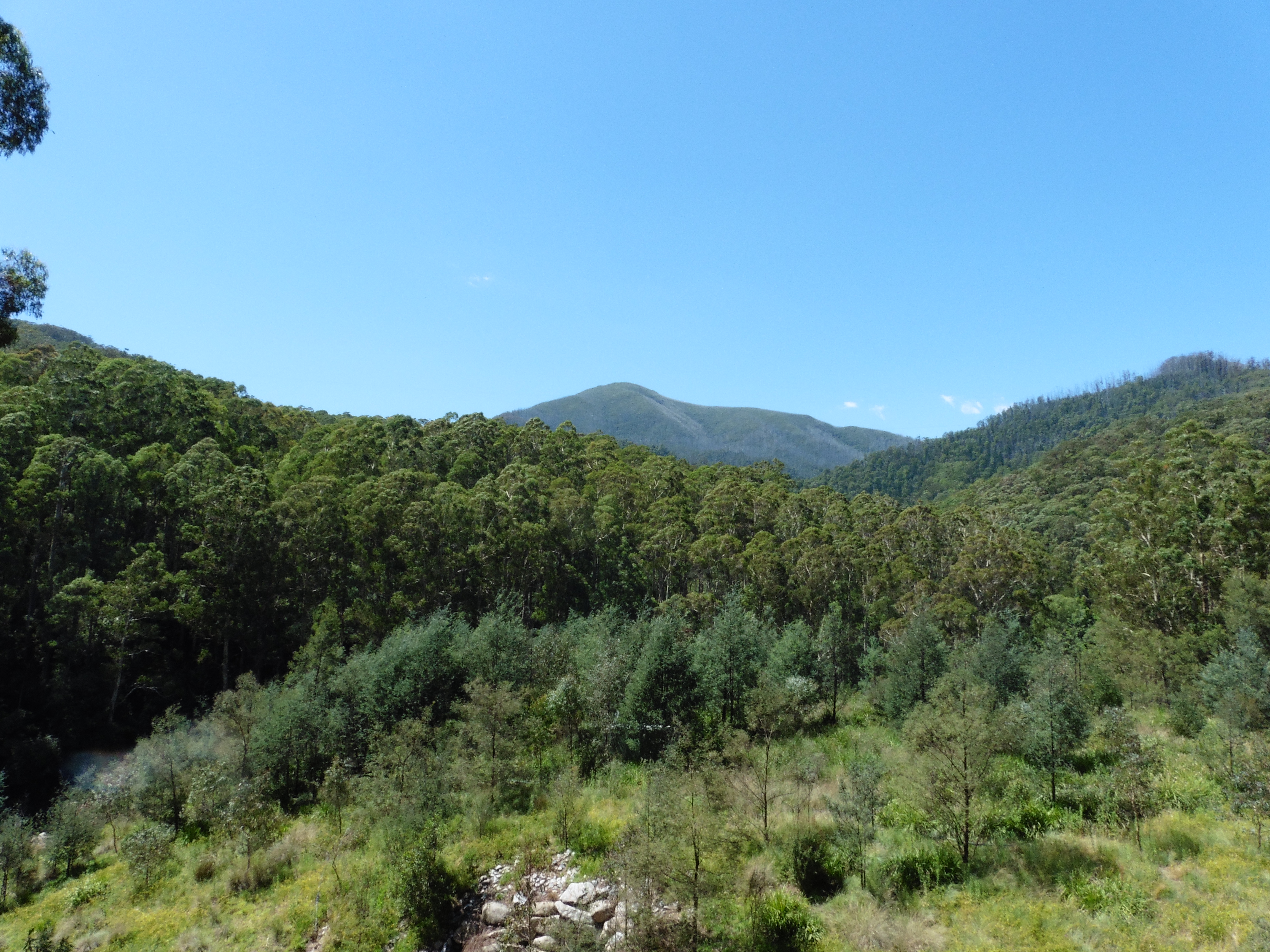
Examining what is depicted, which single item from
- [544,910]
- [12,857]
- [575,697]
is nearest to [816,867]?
[544,910]

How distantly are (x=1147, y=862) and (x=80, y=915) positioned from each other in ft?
91.1

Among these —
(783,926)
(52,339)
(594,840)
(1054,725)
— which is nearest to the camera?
(783,926)

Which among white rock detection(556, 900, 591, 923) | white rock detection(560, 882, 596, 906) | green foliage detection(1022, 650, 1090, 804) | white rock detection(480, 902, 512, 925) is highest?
green foliage detection(1022, 650, 1090, 804)

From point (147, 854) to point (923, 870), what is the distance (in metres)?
22.7

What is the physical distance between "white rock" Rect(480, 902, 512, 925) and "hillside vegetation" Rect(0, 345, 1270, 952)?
8cm

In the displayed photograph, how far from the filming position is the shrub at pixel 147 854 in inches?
721

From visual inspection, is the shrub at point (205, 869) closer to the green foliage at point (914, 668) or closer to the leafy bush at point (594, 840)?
the leafy bush at point (594, 840)

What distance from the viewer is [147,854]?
61.3 feet

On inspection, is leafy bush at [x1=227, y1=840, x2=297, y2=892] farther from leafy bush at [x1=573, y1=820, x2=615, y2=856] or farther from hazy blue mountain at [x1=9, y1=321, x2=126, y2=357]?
hazy blue mountain at [x1=9, y1=321, x2=126, y2=357]

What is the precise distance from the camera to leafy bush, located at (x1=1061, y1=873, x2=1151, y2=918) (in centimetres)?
1249

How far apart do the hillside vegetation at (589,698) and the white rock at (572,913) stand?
8cm

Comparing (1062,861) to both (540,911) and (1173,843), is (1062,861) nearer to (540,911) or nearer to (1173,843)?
(1173,843)

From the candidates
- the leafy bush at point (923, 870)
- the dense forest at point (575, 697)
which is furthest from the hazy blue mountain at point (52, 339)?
the leafy bush at point (923, 870)

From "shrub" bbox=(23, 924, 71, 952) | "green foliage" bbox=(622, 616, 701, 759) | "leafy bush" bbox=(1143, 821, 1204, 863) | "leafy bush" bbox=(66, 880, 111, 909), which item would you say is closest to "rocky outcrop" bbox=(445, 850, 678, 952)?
"green foliage" bbox=(622, 616, 701, 759)
